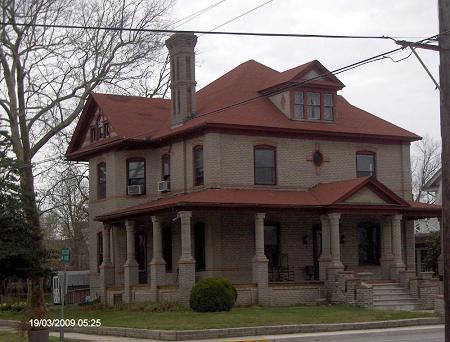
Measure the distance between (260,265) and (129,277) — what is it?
7.06 meters

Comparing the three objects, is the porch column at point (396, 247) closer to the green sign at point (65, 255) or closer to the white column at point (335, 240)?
the white column at point (335, 240)

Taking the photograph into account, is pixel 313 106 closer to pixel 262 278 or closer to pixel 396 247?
pixel 396 247

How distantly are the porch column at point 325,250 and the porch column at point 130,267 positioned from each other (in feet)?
28.2

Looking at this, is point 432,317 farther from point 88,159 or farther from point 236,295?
point 88,159

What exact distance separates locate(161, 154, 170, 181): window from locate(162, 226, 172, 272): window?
2516mm

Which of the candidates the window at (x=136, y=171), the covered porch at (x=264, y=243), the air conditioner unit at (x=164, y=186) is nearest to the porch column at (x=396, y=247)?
the covered porch at (x=264, y=243)

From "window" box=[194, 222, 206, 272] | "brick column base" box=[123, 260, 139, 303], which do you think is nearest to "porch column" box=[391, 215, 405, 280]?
"window" box=[194, 222, 206, 272]

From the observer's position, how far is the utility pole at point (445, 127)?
15219 millimetres

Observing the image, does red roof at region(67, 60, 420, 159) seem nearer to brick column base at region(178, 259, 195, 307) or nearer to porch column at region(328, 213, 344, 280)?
porch column at region(328, 213, 344, 280)

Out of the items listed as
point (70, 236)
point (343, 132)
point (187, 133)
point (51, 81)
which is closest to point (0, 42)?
point (51, 81)

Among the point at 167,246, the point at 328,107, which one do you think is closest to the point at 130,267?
the point at 167,246

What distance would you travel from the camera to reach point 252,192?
121 feet

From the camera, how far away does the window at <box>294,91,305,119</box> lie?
129 ft

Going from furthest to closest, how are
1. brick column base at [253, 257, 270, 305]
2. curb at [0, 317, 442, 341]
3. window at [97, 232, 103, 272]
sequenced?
1. window at [97, 232, 103, 272]
2. brick column base at [253, 257, 270, 305]
3. curb at [0, 317, 442, 341]
